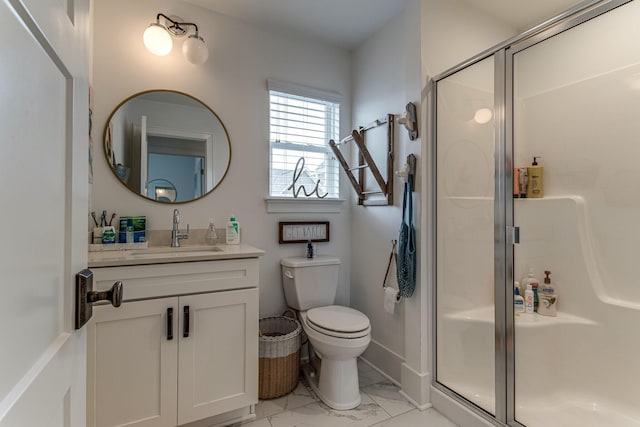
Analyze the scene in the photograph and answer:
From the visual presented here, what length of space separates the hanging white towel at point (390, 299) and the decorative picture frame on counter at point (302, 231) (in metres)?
0.66

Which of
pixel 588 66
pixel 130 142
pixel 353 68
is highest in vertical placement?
pixel 353 68

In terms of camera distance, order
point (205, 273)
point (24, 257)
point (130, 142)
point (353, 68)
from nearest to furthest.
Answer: point (24, 257)
point (205, 273)
point (130, 142)
point (353, 68)

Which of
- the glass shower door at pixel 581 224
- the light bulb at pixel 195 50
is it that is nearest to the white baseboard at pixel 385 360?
the glass shower door at pixel 581 224

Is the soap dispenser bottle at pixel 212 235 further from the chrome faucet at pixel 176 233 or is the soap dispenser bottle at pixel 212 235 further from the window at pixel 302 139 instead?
the window at pixel 302 139

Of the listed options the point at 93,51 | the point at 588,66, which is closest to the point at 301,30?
the point at 93,51

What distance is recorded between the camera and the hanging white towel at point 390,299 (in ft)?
6.43

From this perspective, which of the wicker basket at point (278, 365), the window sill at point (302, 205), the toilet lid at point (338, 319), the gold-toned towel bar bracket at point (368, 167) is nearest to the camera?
the toilet lid at point (338, 319)

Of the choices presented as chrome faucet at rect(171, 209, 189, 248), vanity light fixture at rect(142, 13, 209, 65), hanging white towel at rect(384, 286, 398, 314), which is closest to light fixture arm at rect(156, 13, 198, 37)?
vanity light fixture at rect(142, 13, 209, 65)

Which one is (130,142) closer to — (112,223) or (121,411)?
(112,223)

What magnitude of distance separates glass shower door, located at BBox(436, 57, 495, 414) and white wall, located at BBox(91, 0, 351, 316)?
90cm

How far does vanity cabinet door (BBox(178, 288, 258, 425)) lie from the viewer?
1472 mm

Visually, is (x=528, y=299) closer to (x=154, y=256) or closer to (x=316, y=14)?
(x=154, y=256)

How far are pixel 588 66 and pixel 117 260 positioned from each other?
263 centimetres

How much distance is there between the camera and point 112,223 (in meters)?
1.80
